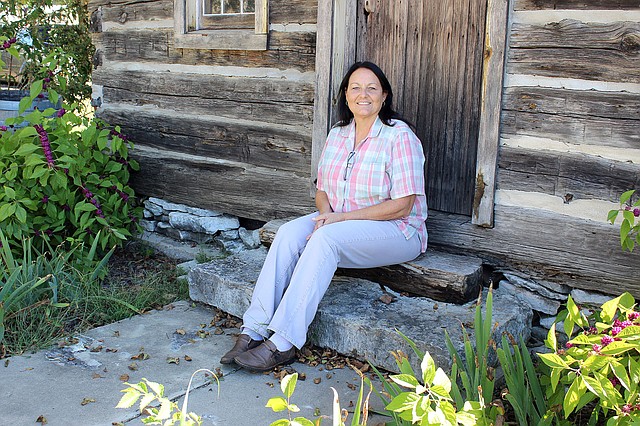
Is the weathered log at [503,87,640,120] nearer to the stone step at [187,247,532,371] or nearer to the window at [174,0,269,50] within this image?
the stone step at [187,247,532,371]

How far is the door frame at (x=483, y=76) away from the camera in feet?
12.3

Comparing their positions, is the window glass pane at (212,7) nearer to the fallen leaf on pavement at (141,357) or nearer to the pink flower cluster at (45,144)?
the pink flower cluster at (45,144)

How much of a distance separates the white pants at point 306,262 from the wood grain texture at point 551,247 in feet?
1.23

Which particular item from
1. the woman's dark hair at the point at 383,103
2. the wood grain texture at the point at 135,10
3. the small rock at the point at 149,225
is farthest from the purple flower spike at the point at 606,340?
the small rock at the point at 149,225

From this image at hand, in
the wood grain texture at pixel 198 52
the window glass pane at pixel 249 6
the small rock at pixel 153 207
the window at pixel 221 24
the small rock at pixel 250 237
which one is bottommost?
the small rock at pixel 250 237

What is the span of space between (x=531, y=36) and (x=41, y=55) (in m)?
5.01

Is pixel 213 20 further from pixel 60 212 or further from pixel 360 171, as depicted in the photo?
pixel 360 171

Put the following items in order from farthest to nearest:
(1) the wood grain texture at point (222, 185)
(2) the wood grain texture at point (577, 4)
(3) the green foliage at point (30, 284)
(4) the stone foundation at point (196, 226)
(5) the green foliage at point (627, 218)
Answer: (4) the stone foundation at point (196, 226) < (1) the wood grain texture at point (222, 185) < (3) the green foliage at point (30, 284) < (2) the wood grain texture at point (577, 4) < (5) the green foliage at point (627, 218)

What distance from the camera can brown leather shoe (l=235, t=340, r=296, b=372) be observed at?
3.47 m

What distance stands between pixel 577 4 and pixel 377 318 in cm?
181

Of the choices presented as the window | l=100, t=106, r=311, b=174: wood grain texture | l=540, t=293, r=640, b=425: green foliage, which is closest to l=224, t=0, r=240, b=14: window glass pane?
the window

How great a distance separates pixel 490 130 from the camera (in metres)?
3.83

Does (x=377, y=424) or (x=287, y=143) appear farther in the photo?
(x=287, y=143)

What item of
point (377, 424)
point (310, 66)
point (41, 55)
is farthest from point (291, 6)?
point (41, 55)
